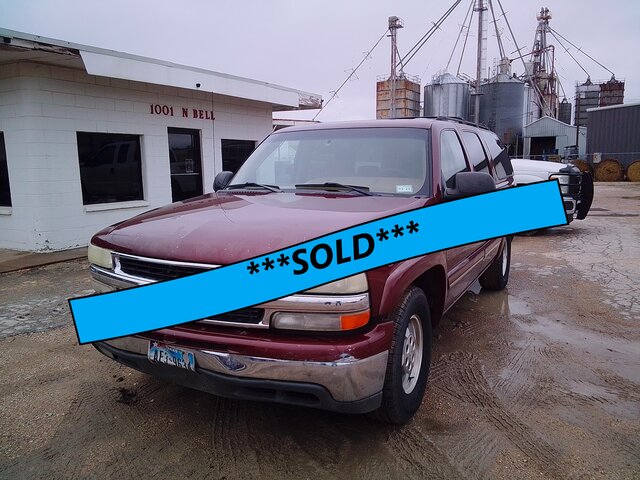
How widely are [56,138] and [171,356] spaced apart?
284 inches

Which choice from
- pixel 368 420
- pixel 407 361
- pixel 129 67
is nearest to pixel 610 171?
pixel 129 67

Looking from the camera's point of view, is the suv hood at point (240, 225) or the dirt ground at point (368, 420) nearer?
the suv hood at point (240, 225)

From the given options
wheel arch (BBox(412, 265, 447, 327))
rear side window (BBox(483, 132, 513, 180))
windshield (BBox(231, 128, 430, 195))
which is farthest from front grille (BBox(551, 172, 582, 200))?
wheel arch (BBox(412, 265, 447, 327))

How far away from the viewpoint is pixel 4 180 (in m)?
8.55

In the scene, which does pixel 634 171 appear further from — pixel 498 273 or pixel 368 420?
pixel 368 420

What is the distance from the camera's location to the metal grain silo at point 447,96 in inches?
1500

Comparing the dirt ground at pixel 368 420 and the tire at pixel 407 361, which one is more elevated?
the tire at pixel 407 361

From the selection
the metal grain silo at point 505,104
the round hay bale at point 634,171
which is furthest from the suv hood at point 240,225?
the metal grain silo at point 505,104

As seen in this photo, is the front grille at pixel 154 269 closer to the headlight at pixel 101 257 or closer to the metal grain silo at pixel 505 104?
the headlight at pixel 101 257

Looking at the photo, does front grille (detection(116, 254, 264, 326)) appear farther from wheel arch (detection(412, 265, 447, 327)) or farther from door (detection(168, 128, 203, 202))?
door (detection(168, 128, 203, 202))

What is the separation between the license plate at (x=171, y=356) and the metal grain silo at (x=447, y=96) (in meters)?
37.9

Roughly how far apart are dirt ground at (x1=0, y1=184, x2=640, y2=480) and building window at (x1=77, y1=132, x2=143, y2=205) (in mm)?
4485

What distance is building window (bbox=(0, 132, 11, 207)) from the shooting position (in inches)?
333

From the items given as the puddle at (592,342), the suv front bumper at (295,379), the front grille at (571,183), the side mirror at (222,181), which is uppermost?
the side mirror at (222,181)
